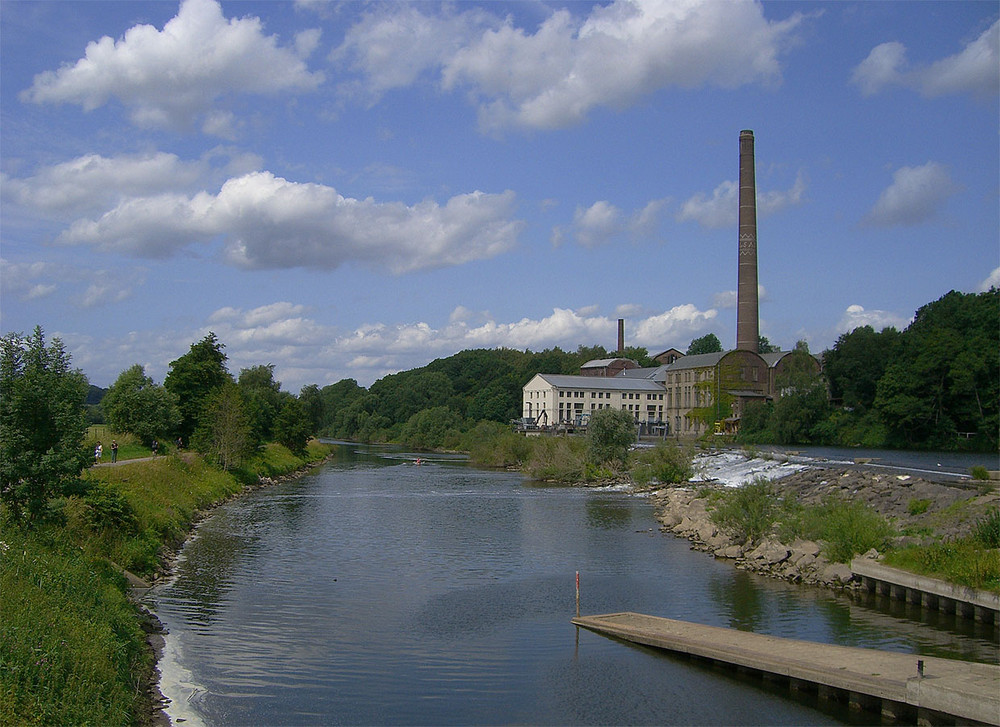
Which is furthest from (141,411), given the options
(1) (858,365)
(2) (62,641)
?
(1) (858,365)

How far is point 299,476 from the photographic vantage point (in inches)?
2554

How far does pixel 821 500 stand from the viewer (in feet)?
116

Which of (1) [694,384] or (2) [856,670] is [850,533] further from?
(1) [694,384]

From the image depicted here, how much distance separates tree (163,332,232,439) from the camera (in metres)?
58.9

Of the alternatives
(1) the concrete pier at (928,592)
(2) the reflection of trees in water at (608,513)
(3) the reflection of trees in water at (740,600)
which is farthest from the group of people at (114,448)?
(1) the concrete pier at (928,592)

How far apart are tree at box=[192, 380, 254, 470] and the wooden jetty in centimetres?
3867

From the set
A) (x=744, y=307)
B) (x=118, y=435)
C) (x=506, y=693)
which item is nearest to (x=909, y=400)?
(x=744, y=307)

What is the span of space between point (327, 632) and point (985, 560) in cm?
1590

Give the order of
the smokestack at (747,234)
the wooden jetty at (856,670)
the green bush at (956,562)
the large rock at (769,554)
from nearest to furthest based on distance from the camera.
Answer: the wooden jetty at (856,670) < the green bush at (956,562) < the large rock at (769,554) < the smokestack at (747,234)

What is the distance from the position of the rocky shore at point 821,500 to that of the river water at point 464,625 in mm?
1089

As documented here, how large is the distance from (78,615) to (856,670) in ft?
45.7

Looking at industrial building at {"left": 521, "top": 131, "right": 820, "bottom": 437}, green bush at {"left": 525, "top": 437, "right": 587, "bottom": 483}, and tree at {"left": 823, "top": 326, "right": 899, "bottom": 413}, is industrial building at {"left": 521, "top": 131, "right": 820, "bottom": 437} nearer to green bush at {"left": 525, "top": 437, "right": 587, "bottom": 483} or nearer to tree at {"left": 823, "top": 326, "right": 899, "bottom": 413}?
tree at {"left": 823, "top": 326, "right": 899, "bottom": 413}

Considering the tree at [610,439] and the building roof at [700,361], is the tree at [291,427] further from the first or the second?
the building roof at [700,361]

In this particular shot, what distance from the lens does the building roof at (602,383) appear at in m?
124
